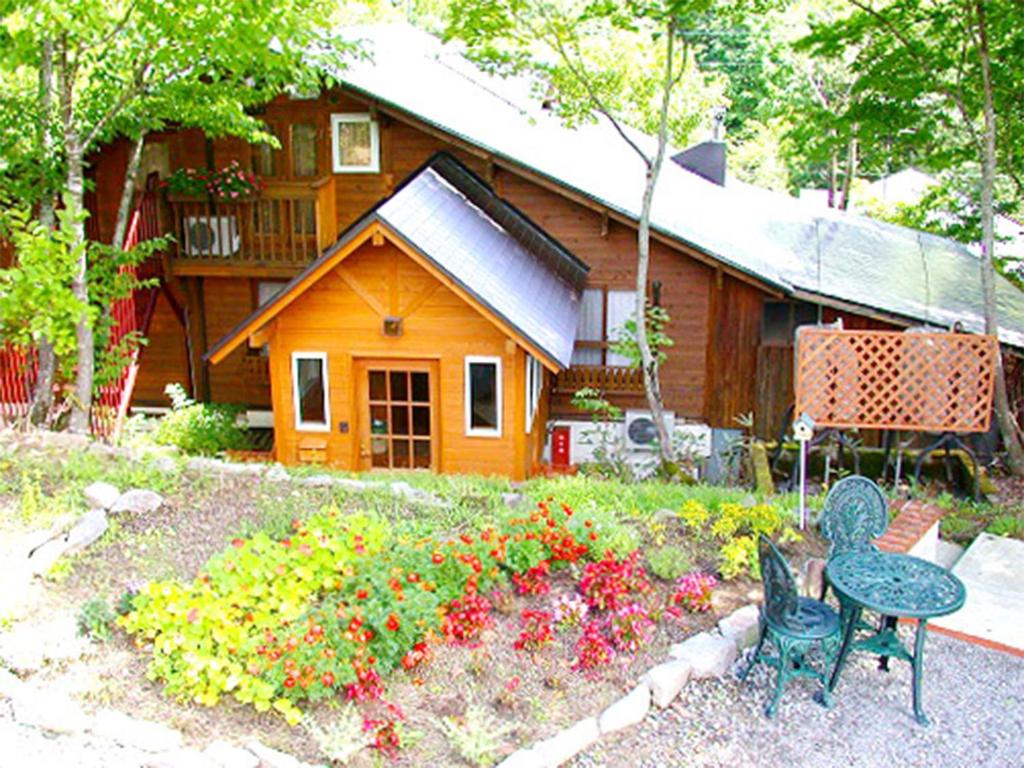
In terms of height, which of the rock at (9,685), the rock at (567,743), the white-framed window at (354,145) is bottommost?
the rock at (567,743)

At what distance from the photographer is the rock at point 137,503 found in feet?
23.5

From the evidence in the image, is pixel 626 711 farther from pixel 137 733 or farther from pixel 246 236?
pixel 246 236

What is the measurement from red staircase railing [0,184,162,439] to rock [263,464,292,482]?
348 centimetres

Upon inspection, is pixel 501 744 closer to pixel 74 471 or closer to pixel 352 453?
pixel 74 471

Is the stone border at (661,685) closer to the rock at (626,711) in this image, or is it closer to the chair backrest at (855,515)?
the rock at (626,711)

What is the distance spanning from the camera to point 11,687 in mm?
4863

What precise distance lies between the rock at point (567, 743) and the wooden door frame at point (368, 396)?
19.7 feet

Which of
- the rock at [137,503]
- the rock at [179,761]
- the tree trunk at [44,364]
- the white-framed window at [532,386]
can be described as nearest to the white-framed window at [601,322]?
the white-framed window at [532,386]

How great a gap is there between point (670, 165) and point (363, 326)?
33.7 feet

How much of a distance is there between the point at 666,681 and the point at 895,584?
161 centimetres

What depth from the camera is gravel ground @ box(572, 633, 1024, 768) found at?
5.21 m

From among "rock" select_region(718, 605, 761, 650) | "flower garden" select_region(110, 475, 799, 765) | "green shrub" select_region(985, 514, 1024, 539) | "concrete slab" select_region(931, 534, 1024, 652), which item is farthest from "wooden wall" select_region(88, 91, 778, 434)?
"rock" select_region(718, 605, 761, 650)

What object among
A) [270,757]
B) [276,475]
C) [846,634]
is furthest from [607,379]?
[270,757]

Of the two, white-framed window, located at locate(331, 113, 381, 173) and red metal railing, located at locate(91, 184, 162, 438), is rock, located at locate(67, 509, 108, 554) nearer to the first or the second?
red metal railing, located at locate(91, 184, 162, 438)
